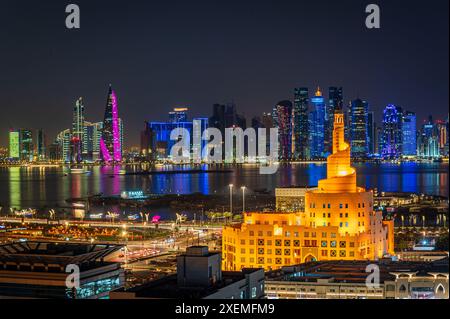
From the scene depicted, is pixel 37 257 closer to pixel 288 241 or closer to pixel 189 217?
pixel 288 241

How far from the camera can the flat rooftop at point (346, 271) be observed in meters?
8.77

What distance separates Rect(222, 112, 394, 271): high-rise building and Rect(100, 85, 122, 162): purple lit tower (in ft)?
175

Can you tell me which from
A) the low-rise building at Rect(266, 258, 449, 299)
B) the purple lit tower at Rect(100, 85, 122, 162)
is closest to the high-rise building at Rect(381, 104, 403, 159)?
the purple lit tower at Rect(100, 85, 122, 162)

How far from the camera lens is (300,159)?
230ft

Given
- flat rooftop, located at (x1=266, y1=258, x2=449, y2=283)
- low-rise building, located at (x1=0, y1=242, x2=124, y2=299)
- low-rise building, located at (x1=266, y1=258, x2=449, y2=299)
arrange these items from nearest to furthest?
low-rise building, located at (x1=266, y1=258, x2=449, y2=299) → low-rise building, located at (x1=0, y1=242, x2=124, y2=299) → flat rooftop, located at (x1=266, y1=258, x2=449, y2=283)

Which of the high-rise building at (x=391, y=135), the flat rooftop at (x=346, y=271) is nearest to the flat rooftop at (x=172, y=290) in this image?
the flat rooftop at (x=346, y=271)

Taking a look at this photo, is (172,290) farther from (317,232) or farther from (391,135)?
(391,135)

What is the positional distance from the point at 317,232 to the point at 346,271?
2.30 metres

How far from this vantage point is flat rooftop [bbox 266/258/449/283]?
28.8 ft

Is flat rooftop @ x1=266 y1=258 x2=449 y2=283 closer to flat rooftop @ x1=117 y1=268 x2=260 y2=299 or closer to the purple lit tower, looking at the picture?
flat rooftop @ x1=117 y1=268 x2=260 y2=299

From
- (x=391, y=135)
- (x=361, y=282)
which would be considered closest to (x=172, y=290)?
(x=361, y=282)

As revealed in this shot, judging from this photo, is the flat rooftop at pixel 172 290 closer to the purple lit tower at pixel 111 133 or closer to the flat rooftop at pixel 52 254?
the flat rooftop at pixel 52 254
